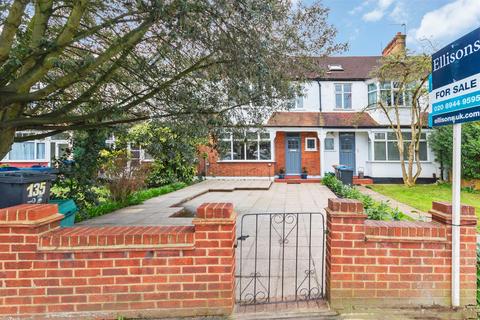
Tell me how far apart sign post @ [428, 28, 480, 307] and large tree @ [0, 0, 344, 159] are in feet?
7.04

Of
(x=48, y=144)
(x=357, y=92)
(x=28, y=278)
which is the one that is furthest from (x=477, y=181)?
(x=48, y=144)

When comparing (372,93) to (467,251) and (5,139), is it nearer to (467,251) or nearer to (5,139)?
(467,251)

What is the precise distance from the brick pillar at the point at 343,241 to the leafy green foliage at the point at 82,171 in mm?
5906

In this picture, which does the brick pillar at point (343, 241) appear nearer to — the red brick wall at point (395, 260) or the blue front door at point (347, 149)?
the red brick wall at point (395, 260)

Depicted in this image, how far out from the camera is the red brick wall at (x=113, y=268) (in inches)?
107

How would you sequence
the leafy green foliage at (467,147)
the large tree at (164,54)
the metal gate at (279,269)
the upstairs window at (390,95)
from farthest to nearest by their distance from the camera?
the upstairs window at (390,95) → the leafy green foliage at (467,147) → the large tree at (164,54) → the metal gate at (279,269)

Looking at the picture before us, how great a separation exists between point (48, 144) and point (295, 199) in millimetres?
19432

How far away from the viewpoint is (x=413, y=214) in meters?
8.20

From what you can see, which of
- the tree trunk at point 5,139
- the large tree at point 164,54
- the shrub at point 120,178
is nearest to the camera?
the large tree at point 164,54

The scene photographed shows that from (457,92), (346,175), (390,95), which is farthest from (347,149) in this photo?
(457,92)

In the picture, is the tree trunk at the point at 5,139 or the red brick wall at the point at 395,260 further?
the tree trunk at the point at 5,139

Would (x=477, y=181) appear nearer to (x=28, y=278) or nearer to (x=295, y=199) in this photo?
(x=295, y=199)

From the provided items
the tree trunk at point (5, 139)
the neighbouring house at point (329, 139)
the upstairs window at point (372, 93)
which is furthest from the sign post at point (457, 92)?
the upstairs window at point (372, 93)

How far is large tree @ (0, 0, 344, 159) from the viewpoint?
4062 mm
